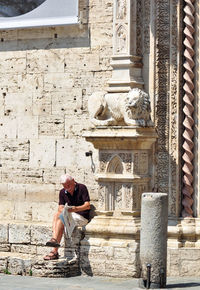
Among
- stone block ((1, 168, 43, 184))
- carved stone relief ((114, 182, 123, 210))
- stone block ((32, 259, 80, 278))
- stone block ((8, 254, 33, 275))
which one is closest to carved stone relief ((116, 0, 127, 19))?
carved stone relief ((114, 182, 123, 210))

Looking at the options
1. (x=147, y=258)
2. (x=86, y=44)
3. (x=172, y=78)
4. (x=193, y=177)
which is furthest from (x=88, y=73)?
(x=147, y=258)

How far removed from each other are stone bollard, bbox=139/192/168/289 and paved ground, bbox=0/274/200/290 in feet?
0.85

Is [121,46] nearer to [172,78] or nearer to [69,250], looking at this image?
[172,78]

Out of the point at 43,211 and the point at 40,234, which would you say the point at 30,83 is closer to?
the point at 43,211

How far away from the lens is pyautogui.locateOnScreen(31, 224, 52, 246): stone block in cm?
1455

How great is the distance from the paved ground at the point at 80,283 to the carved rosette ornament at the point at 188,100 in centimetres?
126

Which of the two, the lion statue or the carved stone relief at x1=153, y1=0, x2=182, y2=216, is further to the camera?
the carved stone relief at x1=153, y1=0, x2=182, y2=216

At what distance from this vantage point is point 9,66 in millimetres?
15172

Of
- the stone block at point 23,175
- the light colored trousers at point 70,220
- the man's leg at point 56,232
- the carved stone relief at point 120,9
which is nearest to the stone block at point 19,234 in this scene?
→ the stone block at point 23,175

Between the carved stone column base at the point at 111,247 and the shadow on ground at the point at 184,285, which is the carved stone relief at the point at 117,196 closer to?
the carved stone column base at the point at 111,247

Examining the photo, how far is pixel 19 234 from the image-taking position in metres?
14.9

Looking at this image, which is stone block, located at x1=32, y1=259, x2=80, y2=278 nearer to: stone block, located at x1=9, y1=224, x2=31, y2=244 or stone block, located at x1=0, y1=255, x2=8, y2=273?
stone block, located at x1=0, y1=255, x2=8, y2=273

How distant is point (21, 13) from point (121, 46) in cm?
301

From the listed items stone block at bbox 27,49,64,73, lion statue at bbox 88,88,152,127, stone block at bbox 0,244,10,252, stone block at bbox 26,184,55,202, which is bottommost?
stone block at bbox 0,244,10,252
